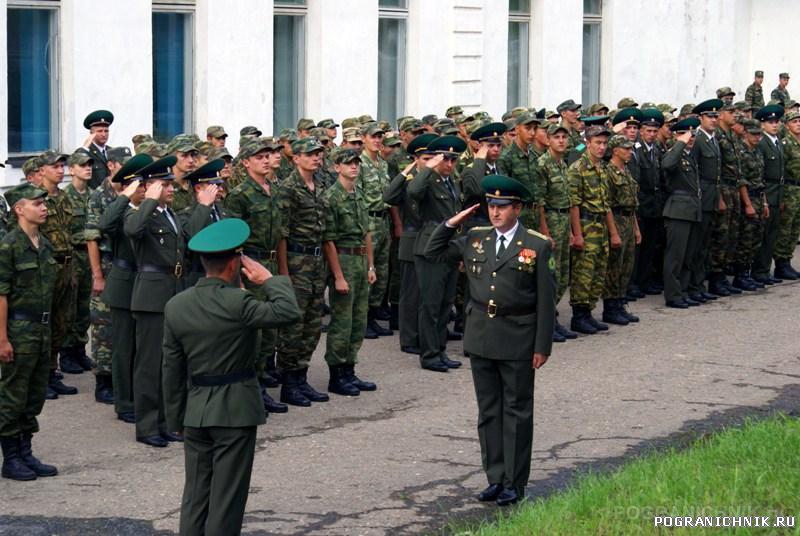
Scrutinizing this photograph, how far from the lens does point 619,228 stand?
53.1 feet

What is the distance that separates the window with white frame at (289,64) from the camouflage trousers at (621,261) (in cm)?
537

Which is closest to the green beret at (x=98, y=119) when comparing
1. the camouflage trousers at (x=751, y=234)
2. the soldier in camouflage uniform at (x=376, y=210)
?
the soldier in camouflage uniform at (x=376, y=210)

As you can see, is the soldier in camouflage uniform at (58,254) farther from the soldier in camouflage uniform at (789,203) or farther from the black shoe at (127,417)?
the soldier in camouflage uniform at (789,203)

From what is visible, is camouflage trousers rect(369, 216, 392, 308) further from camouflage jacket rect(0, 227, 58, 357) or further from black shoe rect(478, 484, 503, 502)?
black shoe rect(478, 484, 503, 502)

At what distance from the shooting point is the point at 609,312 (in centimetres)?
1636

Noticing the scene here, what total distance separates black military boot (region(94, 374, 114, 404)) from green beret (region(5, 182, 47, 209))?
1.72m

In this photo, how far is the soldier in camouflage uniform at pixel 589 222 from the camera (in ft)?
51.4

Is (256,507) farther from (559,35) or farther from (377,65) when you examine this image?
(559,35)

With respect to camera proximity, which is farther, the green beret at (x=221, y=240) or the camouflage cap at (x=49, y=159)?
the camouflage cap at (x=49, y=159)

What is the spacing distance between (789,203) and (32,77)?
29.3 feet

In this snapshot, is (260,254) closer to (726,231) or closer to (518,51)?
(726,231)

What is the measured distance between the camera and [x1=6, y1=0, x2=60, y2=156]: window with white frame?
16750 mm

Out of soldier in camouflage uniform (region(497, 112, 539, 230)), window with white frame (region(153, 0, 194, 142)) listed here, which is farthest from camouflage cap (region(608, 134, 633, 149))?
window with white frame (region(153, 0, 194, 142))

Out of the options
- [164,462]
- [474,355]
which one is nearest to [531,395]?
[474,355]
